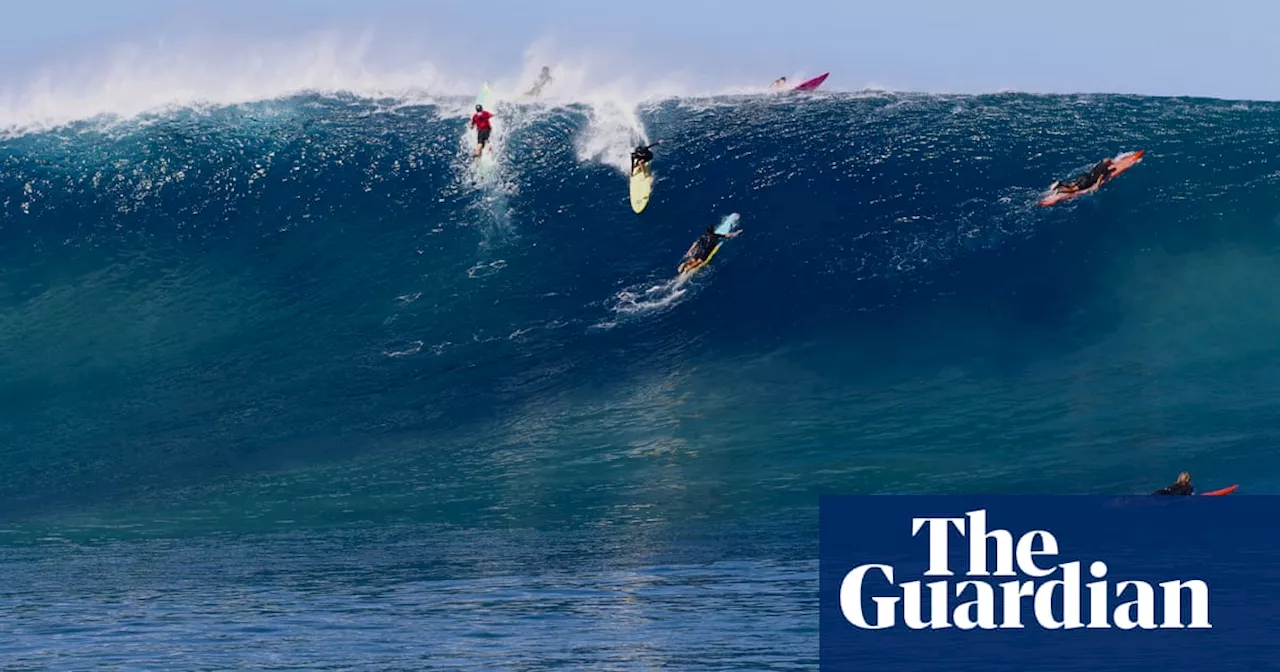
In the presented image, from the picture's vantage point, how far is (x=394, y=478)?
110 ft

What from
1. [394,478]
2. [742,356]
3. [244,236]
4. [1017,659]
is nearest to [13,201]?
[244,236]

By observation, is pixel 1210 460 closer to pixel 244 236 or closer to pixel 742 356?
pixel 742 356

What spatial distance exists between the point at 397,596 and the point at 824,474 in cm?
914

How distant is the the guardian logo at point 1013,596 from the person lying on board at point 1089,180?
13857 millimetres

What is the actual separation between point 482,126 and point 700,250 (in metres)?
7.18

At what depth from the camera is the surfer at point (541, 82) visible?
4438 centimetres

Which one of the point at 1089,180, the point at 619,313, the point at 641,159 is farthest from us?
the point at 641,159

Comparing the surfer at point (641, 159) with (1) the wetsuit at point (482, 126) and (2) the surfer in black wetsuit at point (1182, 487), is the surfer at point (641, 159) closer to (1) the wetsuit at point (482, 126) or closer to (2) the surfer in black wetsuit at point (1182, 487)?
(1) the wetsuit at point (482, 126)

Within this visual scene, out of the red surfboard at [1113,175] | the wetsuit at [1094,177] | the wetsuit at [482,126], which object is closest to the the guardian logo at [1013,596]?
the red surfboard at [1113,175]

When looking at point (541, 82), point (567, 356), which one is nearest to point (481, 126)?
point (541, 82)

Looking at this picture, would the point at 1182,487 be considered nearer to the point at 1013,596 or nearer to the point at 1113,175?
the point at 1013,596

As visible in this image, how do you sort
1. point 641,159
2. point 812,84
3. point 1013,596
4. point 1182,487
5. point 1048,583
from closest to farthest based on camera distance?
point 1013,596 → point 1048,583 → point 1182,487 → point 641,159 → point 812,84

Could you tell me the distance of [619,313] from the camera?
3750 centimetres

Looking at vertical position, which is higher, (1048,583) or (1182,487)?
(1182,487)
